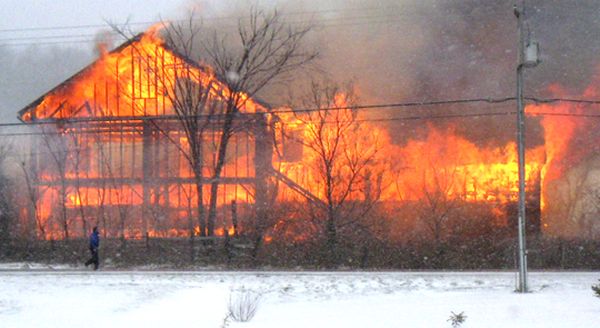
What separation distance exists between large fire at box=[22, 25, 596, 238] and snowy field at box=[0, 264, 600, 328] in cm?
982

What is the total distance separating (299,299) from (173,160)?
16.8 m

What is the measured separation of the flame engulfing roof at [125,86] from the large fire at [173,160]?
5 cm

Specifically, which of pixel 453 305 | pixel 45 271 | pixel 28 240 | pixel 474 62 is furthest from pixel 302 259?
pixel 474 62

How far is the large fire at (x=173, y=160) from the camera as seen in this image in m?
29.6

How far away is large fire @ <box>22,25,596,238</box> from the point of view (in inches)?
1164

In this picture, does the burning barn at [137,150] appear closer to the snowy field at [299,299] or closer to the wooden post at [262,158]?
the wooden post at [262,158]

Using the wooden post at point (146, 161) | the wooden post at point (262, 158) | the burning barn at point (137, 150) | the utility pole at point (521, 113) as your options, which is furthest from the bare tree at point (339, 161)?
the utility pole at point (521, 113)

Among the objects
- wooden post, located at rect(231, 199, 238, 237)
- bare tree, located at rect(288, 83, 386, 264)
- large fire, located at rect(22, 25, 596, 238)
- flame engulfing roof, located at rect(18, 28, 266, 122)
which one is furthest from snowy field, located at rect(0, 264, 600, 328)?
flame engulfing roof, located at rect(18, 28, 266, 122)

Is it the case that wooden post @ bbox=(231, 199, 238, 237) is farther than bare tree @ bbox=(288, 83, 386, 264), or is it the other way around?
bare tree @ bbox=(288, 83, 386, 264)

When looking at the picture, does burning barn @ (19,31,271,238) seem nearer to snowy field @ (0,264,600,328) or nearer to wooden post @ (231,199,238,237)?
wooden post @ (231,199,238,237)

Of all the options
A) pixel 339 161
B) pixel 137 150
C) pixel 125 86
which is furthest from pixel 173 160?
pixel 339 161

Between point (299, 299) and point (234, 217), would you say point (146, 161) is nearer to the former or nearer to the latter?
point (234, 217)

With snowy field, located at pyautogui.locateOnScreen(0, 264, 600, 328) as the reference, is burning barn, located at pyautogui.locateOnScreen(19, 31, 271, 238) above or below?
above

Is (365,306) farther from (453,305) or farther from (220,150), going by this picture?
(220,150)
